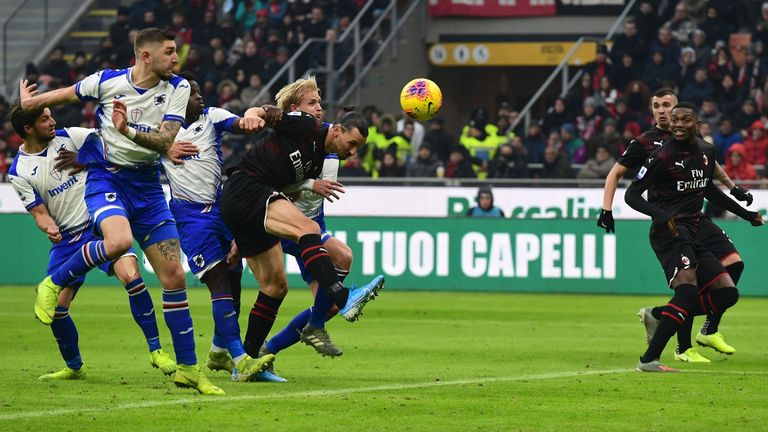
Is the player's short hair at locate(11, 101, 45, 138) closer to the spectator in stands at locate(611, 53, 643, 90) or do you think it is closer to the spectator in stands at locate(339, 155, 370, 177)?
the spectator in stands at locate(339, 155, 370, 177)

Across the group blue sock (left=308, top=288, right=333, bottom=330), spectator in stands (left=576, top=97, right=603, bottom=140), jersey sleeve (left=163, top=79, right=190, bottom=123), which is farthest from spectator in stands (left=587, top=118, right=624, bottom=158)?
jersey sleeve (left=163, top=79, right=190, bottom=123)

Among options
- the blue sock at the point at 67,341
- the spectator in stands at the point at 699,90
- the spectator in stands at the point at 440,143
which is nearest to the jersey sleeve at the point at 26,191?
the blue sock at the point at 67,341

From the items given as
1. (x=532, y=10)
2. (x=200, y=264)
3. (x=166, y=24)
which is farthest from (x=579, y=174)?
(x=200, y=264)

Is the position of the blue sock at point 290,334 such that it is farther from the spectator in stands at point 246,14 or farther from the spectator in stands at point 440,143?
the spectator in stands at point 246,14

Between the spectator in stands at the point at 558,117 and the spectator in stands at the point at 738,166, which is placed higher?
the spectator in stands at the point at 558,117

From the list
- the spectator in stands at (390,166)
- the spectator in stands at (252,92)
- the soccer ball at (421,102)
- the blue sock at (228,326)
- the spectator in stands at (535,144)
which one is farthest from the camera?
the spectator in stands at (252,92)

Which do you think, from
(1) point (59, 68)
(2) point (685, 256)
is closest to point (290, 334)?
(2) point (685, 256)

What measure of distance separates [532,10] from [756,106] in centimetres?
830

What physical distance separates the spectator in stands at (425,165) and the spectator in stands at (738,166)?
5.19 m

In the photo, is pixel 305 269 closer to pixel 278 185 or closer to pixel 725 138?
pixel 278 185

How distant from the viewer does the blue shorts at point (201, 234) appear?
10.6m

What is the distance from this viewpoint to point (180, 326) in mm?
9555

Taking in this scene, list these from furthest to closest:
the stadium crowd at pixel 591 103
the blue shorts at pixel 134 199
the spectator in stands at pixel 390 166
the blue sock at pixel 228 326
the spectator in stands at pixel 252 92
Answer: the spectator in stands at pixel 252 92, the spectator in stands at pixel 390 166, the stadium crowd at pixel 591 103, the blue sock at pixel 228 326, the blue shorts at pixel 134 199

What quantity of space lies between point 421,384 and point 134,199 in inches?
94.4
